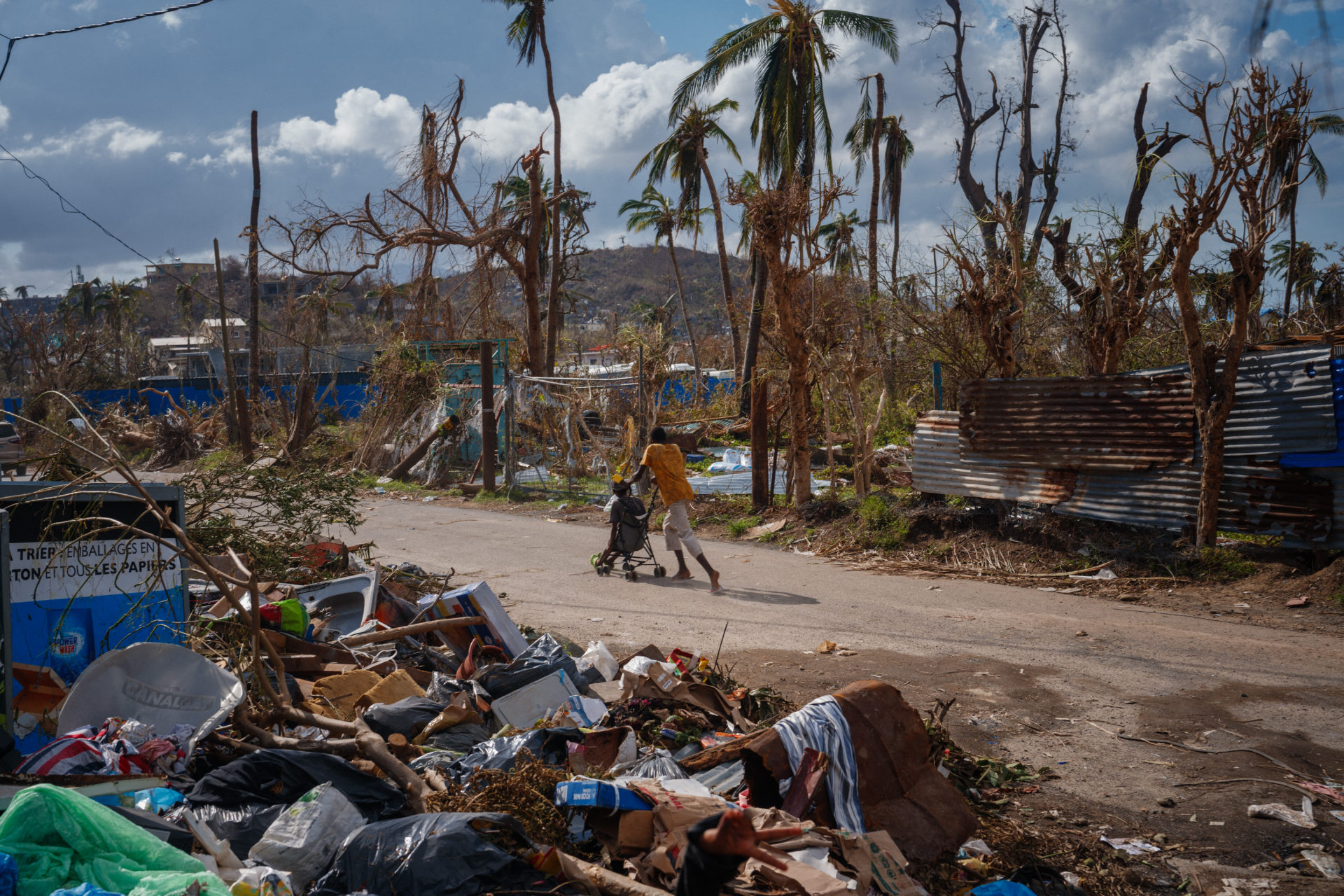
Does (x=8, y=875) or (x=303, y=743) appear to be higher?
(x=8, y=875)

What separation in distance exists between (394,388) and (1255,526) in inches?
729

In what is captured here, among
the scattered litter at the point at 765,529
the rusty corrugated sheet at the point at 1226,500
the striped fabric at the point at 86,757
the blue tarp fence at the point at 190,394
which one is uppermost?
the blue tarp fence at the point at 190,394

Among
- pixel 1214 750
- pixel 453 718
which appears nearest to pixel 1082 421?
pixel 1214 750


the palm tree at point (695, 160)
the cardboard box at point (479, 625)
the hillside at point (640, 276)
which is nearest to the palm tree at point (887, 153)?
the palm tree at point (695, 160)

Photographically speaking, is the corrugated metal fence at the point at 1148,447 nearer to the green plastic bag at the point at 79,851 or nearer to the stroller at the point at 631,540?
the stroller at the point at 631,540

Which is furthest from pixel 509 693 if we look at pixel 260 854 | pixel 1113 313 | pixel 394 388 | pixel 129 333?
pixel 129 333

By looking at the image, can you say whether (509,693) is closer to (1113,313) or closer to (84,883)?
(84,883)

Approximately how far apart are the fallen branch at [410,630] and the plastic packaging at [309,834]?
234cm

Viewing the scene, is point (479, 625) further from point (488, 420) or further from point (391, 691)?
point (488, 420)

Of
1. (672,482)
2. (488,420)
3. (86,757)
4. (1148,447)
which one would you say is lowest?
(86,757)

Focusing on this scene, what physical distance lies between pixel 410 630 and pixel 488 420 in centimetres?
1157

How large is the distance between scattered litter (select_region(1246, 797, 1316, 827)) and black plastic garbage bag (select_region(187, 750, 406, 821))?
3.97 meters

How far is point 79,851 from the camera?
259 centimetres

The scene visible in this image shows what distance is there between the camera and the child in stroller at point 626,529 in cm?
976
